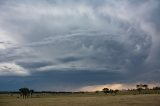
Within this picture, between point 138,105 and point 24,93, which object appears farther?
point 24,93

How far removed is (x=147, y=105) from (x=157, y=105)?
225cm

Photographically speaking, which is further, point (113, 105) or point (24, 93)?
point (24, 93)

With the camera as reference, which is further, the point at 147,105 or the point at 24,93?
the point at 24,93

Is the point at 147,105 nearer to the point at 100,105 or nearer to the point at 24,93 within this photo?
the point at 100,105

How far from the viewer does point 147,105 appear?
72.2 m

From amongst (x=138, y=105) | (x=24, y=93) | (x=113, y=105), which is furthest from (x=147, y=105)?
(x=24, y=93)

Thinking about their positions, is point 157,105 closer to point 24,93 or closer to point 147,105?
point 147,105

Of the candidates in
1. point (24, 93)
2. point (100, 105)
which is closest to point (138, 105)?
point (100, 105)

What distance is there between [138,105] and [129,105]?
2.18m

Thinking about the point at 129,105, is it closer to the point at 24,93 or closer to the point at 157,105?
the point at 157,105

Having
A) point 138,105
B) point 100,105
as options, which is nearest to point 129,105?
point 138,105

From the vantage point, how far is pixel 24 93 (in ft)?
623

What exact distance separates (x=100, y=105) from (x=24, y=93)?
12404 cm

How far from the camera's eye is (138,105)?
7338 cm
